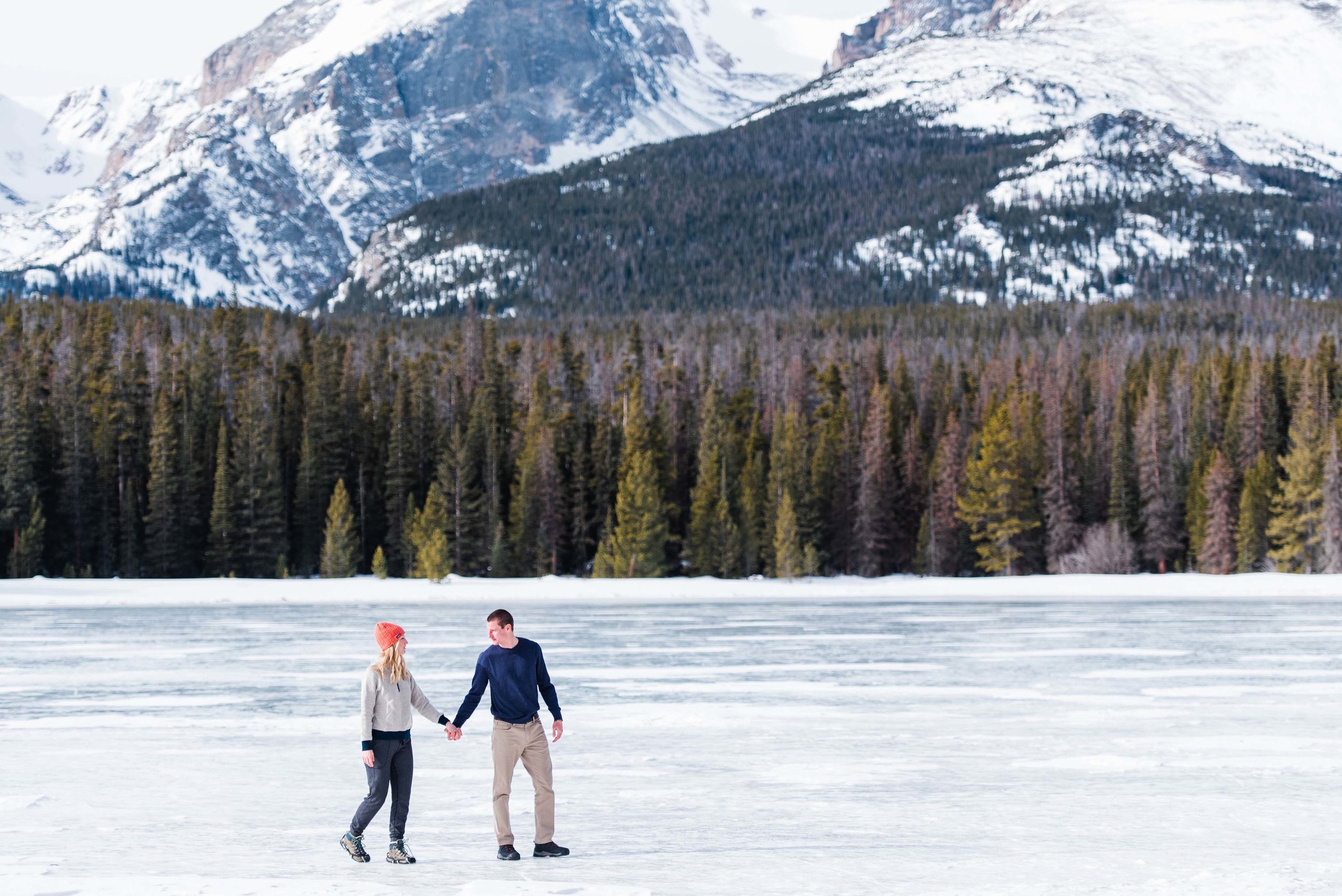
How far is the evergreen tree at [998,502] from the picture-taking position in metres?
80.7

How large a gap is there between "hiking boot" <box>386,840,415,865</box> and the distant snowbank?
1864 inches

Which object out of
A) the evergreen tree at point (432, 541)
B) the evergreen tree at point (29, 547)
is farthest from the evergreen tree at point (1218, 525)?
the evergreen tree at point (29, 547)

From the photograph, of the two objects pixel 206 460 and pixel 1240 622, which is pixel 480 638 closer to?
pixel 1240 622

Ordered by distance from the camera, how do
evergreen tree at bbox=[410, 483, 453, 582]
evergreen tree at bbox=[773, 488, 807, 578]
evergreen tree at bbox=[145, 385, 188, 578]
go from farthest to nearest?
evergreen tree at bbox=[145, 385, 188, 578], evergreen tree at bbox=[773, 488, 807, 578], evergreen tree at bbox=[410, 483, 453, 582]

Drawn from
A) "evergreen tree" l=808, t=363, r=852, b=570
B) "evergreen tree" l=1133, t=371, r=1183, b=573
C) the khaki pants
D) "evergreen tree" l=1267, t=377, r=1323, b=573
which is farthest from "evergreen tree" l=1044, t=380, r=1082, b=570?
the khaki pants

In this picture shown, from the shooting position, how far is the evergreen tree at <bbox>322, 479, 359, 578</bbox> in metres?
78.2

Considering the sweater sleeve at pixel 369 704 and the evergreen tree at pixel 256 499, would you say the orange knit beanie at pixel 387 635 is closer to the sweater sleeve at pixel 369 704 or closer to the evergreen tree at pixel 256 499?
the sweater sleeve at pixel 369 704

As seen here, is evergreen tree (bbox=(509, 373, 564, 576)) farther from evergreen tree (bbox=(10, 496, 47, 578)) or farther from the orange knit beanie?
the orange knit beanie

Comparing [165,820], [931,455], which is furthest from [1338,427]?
[165,820]

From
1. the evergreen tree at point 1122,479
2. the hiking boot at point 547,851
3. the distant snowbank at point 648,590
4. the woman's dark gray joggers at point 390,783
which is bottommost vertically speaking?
the distant snowbank at point 648,590

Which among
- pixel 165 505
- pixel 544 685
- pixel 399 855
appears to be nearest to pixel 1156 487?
pixel 165 505

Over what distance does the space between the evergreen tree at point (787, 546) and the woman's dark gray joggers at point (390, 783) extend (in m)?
65.4

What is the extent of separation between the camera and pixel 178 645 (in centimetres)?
3528

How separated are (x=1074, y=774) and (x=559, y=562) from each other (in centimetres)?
7148
